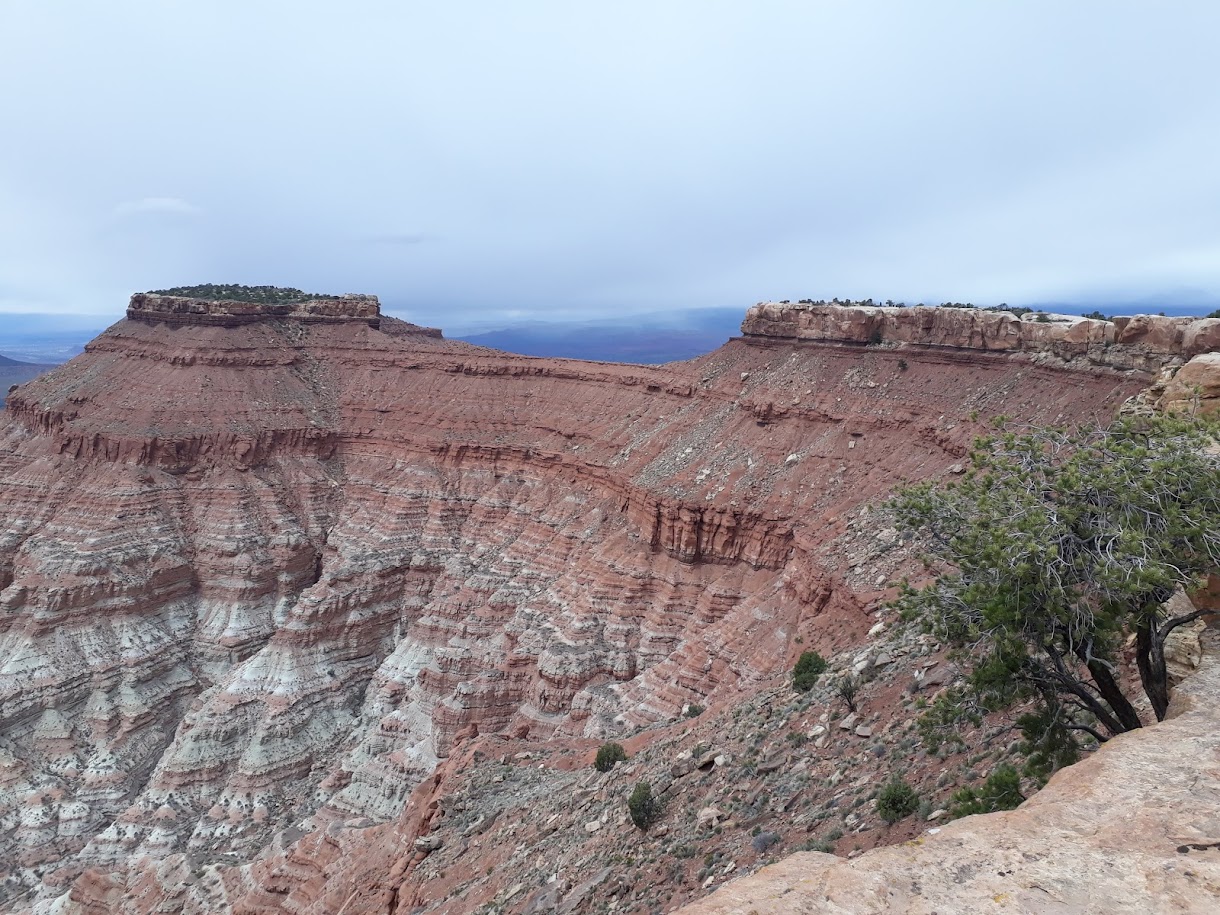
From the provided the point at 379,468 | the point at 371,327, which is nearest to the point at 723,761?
the point at 379,468

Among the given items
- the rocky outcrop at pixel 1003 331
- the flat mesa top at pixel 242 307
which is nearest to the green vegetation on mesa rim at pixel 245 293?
the flat mesa top at pixel 242 307

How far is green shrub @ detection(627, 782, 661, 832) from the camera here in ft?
56.8

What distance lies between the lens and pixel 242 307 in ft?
226

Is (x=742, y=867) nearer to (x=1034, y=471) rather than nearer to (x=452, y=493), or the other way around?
(x=1034, y=471)

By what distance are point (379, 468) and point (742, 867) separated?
52.5 meters

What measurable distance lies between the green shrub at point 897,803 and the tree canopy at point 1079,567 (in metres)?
1.85

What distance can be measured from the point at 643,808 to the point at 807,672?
741cm

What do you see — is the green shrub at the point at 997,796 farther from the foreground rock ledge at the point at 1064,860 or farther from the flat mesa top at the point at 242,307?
the flat mesa top at the point at 242,307

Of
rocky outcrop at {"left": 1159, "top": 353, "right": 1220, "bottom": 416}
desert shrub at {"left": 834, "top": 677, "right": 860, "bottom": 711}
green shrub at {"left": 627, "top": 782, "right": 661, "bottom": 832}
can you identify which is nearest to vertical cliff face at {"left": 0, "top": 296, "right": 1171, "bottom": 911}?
desert shrub at {"left": 834, "top": 677, "right": 860, "bottom": 711}

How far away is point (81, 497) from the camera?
54969 millimetres

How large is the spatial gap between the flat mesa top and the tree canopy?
231ft

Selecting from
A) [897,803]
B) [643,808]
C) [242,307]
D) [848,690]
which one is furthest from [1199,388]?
[242,307]

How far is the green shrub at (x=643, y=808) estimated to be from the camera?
17.3 meters

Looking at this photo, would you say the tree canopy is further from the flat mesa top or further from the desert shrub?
the flat mesa top
